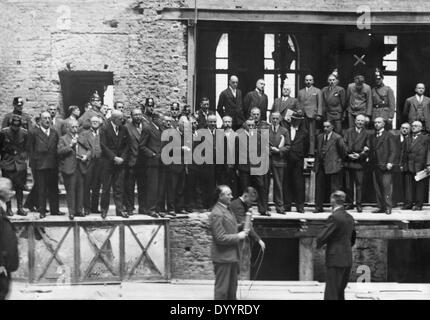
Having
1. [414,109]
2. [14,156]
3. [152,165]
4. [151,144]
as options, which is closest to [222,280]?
[152,165]

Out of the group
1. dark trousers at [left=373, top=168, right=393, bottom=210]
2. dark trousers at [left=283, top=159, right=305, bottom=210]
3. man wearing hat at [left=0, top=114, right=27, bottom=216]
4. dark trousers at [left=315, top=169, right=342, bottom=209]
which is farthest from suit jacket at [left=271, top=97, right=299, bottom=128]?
man wearing hat at [left=0, top=114, right=27, bottom=216]

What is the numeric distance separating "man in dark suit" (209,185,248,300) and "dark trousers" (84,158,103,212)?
351cm

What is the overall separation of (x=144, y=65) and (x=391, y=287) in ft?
20.9

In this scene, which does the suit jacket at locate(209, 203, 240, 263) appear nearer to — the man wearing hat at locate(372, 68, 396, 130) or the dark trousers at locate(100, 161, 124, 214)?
the dark trousers at locate(100, 161, 124, 214)

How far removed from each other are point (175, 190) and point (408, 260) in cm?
495

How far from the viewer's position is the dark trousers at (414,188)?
564 inches

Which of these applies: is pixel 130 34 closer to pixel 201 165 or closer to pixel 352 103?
pixel 201 165

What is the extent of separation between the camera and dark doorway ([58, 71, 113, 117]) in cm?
1558

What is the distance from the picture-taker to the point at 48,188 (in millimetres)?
13000

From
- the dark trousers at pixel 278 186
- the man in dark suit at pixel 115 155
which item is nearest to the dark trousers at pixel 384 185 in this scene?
the dark trousers at pixel 278 186

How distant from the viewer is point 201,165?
1364 cm

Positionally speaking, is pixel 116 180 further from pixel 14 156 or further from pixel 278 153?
pixel 278 153

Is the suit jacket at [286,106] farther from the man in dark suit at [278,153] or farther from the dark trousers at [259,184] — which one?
the dark trousers at [259,184]
